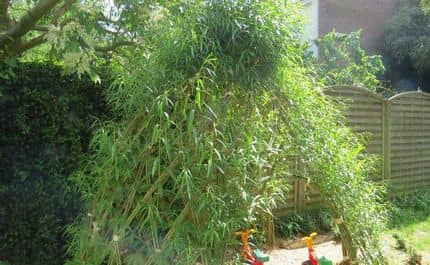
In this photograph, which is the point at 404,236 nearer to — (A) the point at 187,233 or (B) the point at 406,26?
(A) the point at 187,233

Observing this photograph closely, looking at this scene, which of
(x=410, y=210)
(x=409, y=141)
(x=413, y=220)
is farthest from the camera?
(x=409, y=141)

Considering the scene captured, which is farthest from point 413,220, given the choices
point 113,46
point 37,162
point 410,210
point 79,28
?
point 79,28

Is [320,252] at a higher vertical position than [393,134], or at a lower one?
lower

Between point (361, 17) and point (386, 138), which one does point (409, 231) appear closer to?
point (386, 138)

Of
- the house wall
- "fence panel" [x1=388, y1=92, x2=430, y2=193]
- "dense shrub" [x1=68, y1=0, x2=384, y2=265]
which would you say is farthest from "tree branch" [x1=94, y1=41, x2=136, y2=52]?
the house wall

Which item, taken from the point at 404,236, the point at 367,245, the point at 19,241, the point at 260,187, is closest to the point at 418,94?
the point at 404,236

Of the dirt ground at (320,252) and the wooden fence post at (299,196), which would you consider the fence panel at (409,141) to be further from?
the dirt ground at (320,252)

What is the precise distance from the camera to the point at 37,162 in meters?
3.27

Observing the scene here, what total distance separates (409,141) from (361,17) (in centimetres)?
718

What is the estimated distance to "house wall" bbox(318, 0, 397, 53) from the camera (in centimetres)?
1209

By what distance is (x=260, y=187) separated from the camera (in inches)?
114

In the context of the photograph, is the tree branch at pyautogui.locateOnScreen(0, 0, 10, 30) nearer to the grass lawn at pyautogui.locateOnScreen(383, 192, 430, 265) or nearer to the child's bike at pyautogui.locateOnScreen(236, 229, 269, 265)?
the child's bike at pyautogui.locateOnScreen(236, 229, 269, 265)

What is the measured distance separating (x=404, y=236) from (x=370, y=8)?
10.1 meters

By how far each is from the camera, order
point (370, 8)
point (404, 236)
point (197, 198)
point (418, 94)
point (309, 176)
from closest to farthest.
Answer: point (197, 198)
point (309, 176)
point (404, 236)
point (418, 94)
point (370, 8)
